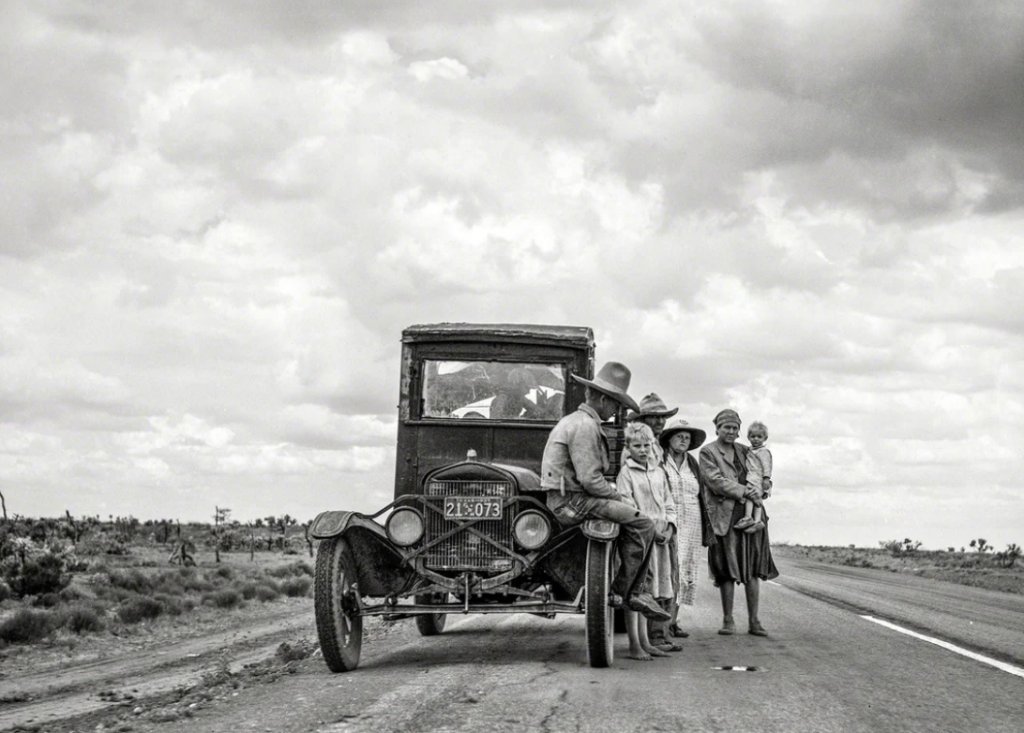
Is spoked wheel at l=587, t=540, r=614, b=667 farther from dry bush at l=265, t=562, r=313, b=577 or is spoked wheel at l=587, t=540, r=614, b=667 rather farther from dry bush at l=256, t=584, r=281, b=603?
dry bush at l=265, t=562, r=313, b=577

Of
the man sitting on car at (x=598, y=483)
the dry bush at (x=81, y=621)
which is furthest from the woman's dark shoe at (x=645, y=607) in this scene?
the dry bush at (x=81, y=621)

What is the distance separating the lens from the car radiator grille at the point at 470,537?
9297mm

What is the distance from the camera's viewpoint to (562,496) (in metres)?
8.94

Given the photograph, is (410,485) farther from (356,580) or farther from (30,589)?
(30,589)

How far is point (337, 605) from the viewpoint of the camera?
889cm

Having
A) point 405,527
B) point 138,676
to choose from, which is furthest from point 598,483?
point 138,676

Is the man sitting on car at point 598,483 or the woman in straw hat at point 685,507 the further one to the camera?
the woman in straw hat at point 685,507

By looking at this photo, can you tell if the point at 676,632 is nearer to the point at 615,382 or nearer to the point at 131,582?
the point at 615,382

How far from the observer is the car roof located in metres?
12.3

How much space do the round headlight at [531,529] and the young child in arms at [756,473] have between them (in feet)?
9.26

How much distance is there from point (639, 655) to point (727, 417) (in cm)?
302

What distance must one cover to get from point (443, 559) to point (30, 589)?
527 inches

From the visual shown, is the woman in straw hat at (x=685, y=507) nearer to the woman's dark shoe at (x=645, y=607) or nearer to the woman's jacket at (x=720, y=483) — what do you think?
the woman's jacket at (x=720, y=483)

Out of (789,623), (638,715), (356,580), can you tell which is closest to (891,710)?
(638,715)
